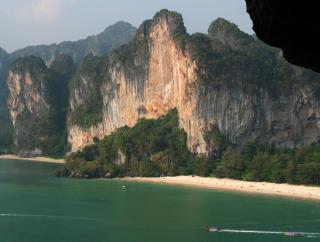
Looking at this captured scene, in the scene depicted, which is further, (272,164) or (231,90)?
(231,90)

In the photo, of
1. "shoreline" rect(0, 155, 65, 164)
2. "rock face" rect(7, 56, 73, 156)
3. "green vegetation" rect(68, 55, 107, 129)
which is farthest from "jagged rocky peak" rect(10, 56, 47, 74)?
"shoreline" rect(0, 155, 65, 164)

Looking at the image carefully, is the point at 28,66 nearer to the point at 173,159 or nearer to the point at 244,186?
the point at 173,159

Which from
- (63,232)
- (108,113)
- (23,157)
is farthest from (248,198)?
(23,157)

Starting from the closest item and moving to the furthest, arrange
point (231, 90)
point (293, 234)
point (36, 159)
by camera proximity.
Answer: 1. point (293, 234)
2. point (231, 90)
3. point (36, 159)

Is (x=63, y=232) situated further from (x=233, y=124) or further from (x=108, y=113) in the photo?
(x=108, y=113)

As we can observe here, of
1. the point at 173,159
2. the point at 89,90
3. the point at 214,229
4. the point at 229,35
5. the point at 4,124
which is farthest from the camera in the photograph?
the point at 4,124

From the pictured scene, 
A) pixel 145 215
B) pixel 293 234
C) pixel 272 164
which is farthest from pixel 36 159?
pixel 293 234
